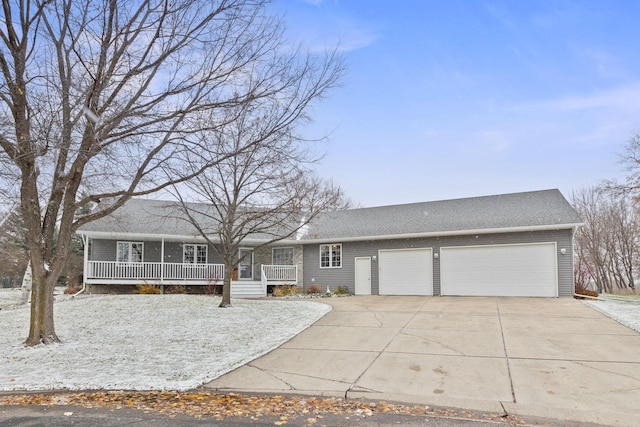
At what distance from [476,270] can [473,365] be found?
1153cm

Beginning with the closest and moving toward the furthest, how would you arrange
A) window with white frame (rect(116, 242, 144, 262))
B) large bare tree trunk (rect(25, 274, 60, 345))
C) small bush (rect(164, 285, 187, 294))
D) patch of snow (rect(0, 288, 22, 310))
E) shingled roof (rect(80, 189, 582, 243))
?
large bare tree trunk (rect(25, 274, 60, 345)) < shingled roof (rect(80, 189, 582, 243)) < patch of snow (rect(0, 288, 22, 310)) < small bush (rect(164, 285, 187, 294)) < window with white frame (rect(116, 242, 144, 262))

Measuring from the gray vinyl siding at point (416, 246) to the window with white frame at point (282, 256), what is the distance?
3.31 ft

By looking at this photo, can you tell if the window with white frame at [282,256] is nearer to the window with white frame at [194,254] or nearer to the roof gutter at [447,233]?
the roof gutter at [447,233]

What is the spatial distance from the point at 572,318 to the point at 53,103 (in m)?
12.0

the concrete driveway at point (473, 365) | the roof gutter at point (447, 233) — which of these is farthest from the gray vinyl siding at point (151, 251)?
the concrete driveway at point (473, 365)

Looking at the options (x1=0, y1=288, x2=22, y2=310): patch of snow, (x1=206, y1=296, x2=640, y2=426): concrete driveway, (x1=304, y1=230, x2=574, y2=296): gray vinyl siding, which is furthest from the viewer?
(x1=0, y1=288, x2=22, y2=310): patch of snow

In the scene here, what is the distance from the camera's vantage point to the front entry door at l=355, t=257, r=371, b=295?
20578mm

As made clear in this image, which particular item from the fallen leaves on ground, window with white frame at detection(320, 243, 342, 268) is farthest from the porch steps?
the fallen leaves on ground

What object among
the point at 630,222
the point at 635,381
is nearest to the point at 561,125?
the point at 635,381

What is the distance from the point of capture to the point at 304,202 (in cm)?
1355

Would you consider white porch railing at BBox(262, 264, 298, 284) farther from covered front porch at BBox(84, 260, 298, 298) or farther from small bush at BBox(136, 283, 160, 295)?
small bush at BBox(136, 283, 160, 295)

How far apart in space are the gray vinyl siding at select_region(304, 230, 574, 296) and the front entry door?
0.60 ft

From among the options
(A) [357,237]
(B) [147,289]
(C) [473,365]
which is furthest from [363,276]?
(C) [473,365]

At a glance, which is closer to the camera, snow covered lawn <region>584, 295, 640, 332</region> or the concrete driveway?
the concrete driveway
